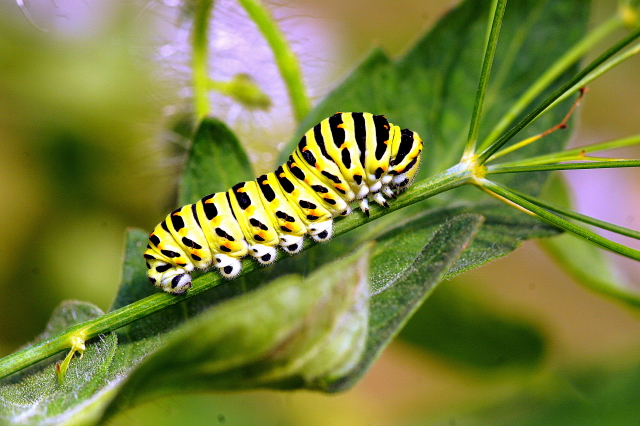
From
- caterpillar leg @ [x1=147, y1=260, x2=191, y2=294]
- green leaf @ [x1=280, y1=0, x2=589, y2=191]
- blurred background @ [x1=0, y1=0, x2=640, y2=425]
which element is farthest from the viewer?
blurred background @ [x1=0, y1=0, x2=640, y2=425]

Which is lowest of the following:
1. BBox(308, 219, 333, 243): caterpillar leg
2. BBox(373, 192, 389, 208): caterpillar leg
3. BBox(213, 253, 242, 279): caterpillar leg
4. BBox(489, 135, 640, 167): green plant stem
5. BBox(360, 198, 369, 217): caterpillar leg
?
BBox(213, 253, 242, 279): caterpillar leg

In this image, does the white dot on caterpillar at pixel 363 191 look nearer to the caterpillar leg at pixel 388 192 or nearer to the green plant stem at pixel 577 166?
the caterpillar leg at pixel 388 192

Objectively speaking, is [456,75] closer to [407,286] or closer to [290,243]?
[290,243]

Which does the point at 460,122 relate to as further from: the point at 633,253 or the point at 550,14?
the point at 633,253

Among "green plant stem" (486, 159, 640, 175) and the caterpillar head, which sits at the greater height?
"green plant stem" (486, 159, 640, 175)

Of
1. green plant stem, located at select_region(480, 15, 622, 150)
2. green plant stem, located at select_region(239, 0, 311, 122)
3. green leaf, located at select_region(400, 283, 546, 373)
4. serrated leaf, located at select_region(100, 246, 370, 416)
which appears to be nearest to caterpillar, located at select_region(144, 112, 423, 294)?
green plant stem, located at select_region(480, 15, 622, 150)

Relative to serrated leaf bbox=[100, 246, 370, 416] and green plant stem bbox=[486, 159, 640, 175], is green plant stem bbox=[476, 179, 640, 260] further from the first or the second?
serrated leaf bbox=[100, 246, 370, 416]

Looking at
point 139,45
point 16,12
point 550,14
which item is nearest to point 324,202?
point 550,14
